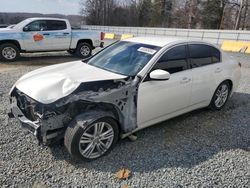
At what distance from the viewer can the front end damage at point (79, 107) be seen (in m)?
2.82

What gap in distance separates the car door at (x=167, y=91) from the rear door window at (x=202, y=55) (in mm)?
187

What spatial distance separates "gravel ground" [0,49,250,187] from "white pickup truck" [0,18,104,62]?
6320 millimetres

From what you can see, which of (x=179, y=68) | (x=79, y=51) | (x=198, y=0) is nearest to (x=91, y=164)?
(x=179, y=68)

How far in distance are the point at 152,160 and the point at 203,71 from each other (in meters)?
1.95

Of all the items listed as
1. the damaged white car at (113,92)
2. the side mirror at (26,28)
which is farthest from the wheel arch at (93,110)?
the side mirror at (26,28)

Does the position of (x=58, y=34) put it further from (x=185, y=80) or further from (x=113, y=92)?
(x=113, y=92)

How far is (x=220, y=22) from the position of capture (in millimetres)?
36094

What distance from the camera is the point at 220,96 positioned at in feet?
16.0

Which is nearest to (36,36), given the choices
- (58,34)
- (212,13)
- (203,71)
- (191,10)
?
(58,34)

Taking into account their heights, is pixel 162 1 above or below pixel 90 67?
above

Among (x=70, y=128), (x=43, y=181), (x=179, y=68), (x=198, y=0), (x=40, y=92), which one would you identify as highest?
(x=198, y=0)

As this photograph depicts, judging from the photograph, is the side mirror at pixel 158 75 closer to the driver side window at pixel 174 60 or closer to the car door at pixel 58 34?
the driver side window at pixel 174 60

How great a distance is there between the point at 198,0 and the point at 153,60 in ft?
110

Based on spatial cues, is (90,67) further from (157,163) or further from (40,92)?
(157,163)
